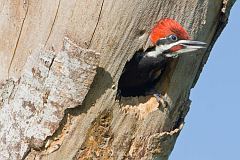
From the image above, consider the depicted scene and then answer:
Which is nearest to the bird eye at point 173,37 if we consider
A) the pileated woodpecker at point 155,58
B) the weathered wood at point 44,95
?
the pileated woodpecker at point 155,58

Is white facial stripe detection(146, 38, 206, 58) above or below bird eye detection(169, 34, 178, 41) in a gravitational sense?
below

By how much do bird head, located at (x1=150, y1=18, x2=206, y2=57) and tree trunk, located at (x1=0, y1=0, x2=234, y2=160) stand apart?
4cm

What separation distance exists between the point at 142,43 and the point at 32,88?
0.56 meters

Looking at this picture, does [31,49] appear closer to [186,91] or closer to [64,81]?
[64,81]

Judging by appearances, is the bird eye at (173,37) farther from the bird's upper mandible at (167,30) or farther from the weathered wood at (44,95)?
the weathered wood at (44,95)

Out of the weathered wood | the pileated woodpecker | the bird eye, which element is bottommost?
the weathered wood

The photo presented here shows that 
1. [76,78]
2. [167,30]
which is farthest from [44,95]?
[167,30]

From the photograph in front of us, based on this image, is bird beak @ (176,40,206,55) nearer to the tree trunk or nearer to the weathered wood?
the tree trunk

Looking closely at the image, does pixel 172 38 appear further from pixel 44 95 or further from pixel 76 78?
pixel 44 95

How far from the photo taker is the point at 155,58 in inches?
136

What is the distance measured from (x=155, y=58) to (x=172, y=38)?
17cm

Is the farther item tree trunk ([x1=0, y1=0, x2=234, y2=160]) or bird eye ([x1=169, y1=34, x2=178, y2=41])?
bird eye ([x1=169, y1=34, x2=178, y2=41])

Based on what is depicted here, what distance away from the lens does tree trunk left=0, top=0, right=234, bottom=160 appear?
3041 mm

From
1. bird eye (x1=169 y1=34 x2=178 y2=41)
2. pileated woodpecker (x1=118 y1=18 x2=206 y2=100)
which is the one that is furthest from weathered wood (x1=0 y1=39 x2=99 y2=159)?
bird eye (x1=169 y1=34 x2=178 y2=41)
